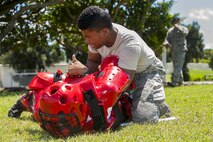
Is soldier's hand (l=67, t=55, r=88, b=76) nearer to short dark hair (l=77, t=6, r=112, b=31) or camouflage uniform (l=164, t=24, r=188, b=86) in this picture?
short dark hair (l=77, t=6, r=112, b=31)

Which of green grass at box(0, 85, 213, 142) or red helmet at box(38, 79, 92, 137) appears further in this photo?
red helmet at box(38, 79, 92, 137)

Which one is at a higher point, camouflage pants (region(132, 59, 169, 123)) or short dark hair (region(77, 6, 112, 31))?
short dark hair (region(77, 6, 112, 31))

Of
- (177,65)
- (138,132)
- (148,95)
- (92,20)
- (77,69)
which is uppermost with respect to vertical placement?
(92,20)

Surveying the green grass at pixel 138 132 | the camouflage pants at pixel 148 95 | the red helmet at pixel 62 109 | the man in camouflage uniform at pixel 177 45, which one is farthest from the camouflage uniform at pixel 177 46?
the red helmet at pixel 62 109

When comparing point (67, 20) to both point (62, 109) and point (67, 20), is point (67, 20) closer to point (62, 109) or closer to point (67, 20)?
point (67, 20)

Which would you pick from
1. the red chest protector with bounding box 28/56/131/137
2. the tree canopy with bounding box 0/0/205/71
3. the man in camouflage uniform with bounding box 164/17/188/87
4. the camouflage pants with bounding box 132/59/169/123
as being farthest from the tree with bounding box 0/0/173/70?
the red chest protector with bounding box 28/56/131/137

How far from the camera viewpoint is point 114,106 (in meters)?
3.37

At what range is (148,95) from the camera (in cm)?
375

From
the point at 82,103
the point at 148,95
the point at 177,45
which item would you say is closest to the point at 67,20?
the point at 177,45

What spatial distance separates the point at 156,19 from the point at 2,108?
11.0 m

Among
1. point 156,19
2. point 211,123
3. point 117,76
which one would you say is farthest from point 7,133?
point 156,19

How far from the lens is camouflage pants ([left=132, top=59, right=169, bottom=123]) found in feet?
11.9

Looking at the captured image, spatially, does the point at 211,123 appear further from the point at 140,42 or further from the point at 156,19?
the point at 156,19

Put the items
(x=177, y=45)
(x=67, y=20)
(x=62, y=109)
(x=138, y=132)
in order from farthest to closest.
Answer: (x=67, y=20), (x=177, y=45), (x=138, y=132), (x=62, y=109)
